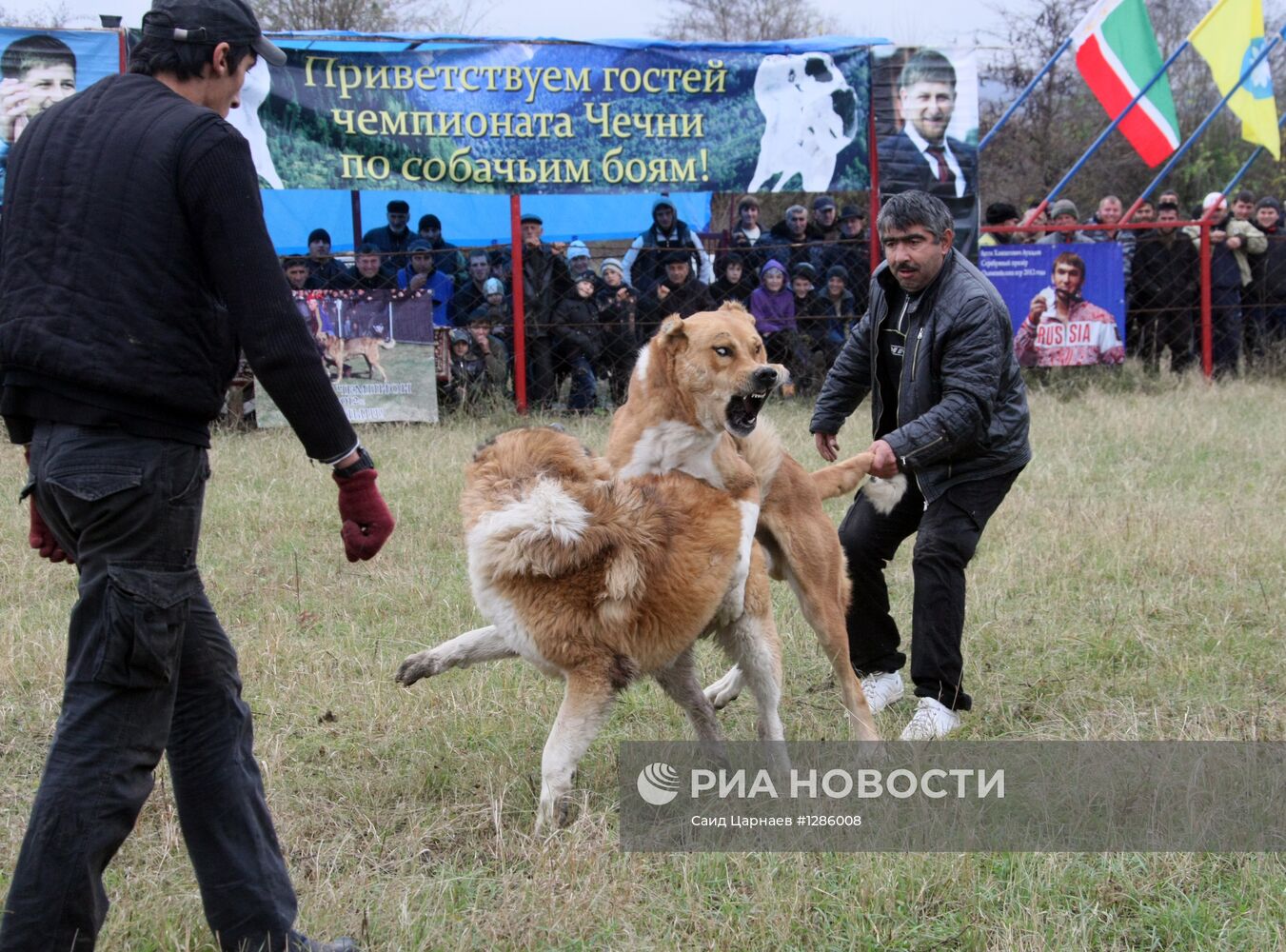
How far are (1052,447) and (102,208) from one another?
27.3 ft

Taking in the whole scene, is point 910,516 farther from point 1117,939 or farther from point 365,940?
point 365,940

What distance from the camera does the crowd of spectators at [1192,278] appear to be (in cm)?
1335

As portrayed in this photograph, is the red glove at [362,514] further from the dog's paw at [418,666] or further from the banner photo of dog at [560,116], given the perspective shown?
the banner photo of dog at [560,116]

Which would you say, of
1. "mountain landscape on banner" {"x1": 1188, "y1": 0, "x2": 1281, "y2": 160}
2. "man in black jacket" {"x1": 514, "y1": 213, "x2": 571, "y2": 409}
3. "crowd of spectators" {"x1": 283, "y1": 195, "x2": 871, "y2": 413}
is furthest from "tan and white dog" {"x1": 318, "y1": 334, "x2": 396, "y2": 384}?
"mountain landscape on banner" {"x1": 1188, "y1": 0, "x2": 1281, "y2": 160}

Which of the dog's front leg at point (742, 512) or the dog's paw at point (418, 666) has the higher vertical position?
the dog's front leg at point (742, 512)

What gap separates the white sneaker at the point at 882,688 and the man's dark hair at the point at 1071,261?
9.01 meters

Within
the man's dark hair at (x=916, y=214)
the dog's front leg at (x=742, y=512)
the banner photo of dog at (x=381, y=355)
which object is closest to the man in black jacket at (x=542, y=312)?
the banner photo of dog at (x=381, y=355)

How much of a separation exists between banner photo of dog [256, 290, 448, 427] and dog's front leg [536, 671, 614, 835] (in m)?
7.90

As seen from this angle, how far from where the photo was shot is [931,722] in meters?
4.41

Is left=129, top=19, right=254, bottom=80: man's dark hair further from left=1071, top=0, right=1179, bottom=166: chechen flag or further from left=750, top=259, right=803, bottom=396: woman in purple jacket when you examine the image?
left=1071, top=0, right=1179, bottom=166: chechen flag

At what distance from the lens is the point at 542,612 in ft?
11.4

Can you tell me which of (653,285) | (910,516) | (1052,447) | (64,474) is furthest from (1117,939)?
(653,285)

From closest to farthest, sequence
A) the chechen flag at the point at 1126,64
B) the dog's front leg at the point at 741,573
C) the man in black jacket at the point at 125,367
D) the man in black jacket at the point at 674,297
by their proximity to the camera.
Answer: the man in black jacket at the point at 125,367, the dog's front leg at the point at 741,573, the man in black jacket at the point at 674,297, the chechen flag at the point at 1126,64

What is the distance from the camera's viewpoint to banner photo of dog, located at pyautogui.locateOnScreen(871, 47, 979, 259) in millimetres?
12266
